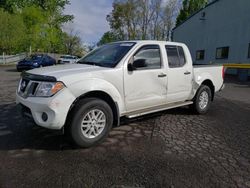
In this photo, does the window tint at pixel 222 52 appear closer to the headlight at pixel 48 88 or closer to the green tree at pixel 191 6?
the green tree at pixel 191 6

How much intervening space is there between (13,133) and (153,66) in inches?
121

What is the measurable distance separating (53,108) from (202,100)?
422 centimetres

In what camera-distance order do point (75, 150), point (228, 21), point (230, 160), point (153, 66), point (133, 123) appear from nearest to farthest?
point (230, 160) < point (75, 150) < point (153, 66) < point (133, 123) < point (228, 21)

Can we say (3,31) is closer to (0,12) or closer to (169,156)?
(0,12)

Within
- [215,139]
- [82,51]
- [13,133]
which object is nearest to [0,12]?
[13,133]

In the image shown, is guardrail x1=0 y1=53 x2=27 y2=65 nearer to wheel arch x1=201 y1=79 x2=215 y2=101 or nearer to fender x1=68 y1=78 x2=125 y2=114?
wheel arch x1=201 y1=79 x2=215 y2=101

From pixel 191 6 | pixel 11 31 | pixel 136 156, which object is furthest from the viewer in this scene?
pixel 191 6

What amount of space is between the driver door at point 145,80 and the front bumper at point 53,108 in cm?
120

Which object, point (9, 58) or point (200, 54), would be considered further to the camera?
point (9, 58)

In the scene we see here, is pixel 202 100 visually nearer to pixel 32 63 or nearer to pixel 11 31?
pixel 32 63

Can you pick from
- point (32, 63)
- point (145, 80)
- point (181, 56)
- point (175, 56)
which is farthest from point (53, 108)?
point (32, 63)

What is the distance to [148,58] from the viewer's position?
4695mm

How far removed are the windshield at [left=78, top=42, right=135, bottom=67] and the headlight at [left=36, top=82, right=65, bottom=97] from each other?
1122 millimetres

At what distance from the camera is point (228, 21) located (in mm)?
18281
